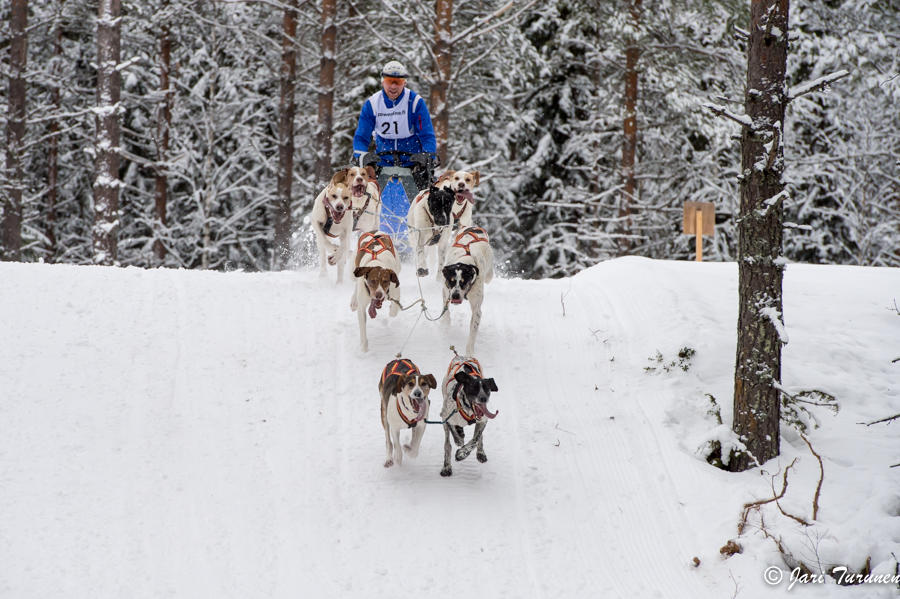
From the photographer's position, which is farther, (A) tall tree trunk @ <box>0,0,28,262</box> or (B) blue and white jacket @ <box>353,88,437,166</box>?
(A) tall tree trunk @ <box>0,0,28,262</box>

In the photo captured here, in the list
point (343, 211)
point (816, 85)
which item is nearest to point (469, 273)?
point (343, 211)

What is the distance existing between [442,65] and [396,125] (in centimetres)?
372

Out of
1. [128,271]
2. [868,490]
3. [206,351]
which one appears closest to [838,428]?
[868,490]

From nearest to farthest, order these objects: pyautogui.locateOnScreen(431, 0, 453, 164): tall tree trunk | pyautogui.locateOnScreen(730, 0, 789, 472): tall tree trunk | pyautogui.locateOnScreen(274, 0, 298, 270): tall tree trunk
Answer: pyautogui.locateOnScreen(730, 0, 789, 472): tall tree trunk, pyautogui.locateOnScreen(431, 0, 453, 164): tall tree trunk, pyautogui.locateOnScreen(274, 0, 298, 270): tall tree trunk

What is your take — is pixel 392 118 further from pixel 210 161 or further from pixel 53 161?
pixel 53 161

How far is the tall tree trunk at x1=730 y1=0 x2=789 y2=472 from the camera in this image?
15.2 feet

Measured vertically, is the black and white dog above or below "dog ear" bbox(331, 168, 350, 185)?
below

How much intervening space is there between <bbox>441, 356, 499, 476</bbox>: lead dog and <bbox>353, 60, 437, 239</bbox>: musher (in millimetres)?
4396

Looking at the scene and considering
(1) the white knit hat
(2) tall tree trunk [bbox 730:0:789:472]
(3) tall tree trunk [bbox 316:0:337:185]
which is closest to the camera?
(2) tall tree trunk [bbox 730:0:789:472]

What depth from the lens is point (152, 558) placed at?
391cm

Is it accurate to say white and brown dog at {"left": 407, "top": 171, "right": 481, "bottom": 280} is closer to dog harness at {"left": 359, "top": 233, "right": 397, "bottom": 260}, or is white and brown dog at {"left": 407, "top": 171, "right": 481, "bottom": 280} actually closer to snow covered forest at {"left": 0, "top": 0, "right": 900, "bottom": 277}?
dog harness at {"left": 359, "top": 233, "right": 397, "bottom": 260}

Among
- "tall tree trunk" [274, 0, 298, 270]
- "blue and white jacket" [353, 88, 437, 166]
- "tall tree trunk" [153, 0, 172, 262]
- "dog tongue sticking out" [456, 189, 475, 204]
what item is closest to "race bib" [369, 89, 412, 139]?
"blue and white jacket" [353, 88, 437, 166]

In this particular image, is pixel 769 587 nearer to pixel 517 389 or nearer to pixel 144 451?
pixel 517 389

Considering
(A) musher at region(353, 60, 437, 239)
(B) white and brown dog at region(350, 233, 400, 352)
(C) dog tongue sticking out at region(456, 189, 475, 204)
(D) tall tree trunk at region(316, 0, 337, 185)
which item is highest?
(D) tall tree trunk at region(316, 0, 337, 185)
